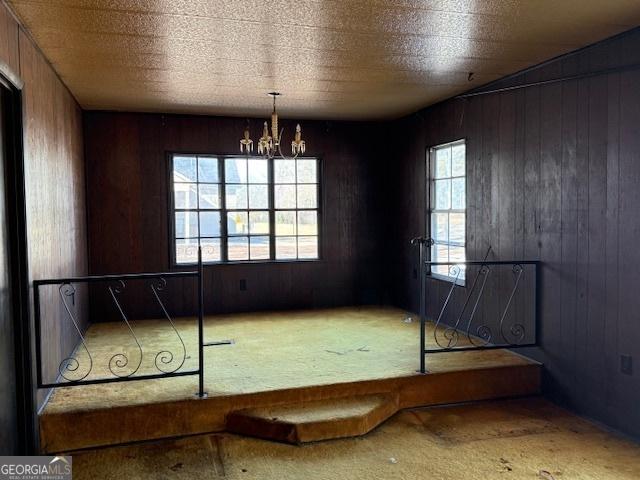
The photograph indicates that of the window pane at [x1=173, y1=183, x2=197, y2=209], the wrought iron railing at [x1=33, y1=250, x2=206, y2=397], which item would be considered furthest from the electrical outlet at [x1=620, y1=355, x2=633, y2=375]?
the window pane at [x1=173, y1=183, x2=197, y2=209]

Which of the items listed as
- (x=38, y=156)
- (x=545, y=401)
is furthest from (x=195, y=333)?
(x=545, y=401)

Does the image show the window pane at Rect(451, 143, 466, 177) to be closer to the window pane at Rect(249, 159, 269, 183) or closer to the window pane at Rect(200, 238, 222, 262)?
the window pane at Rect(249, 159, 269, 183)

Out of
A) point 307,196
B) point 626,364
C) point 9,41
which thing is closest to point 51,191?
point 9,41

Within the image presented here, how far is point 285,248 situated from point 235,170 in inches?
44.5

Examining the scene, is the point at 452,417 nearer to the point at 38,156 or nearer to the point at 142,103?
the point at 38,156

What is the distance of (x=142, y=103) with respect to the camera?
5.32 meters

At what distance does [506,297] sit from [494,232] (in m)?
0.58

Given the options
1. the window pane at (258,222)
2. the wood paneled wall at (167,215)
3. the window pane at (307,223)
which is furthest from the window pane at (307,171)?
the window pane at (258,222)

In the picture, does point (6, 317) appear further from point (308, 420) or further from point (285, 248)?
point (285, 248)

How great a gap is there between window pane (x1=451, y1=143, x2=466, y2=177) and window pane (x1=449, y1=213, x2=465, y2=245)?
16.2 inches

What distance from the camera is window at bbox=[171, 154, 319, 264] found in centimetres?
604

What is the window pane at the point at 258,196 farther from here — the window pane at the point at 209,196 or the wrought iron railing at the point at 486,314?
the wrought iron railing at the point at 486,314

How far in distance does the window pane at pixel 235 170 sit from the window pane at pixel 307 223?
84 cm

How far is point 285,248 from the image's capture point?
6418 mm
